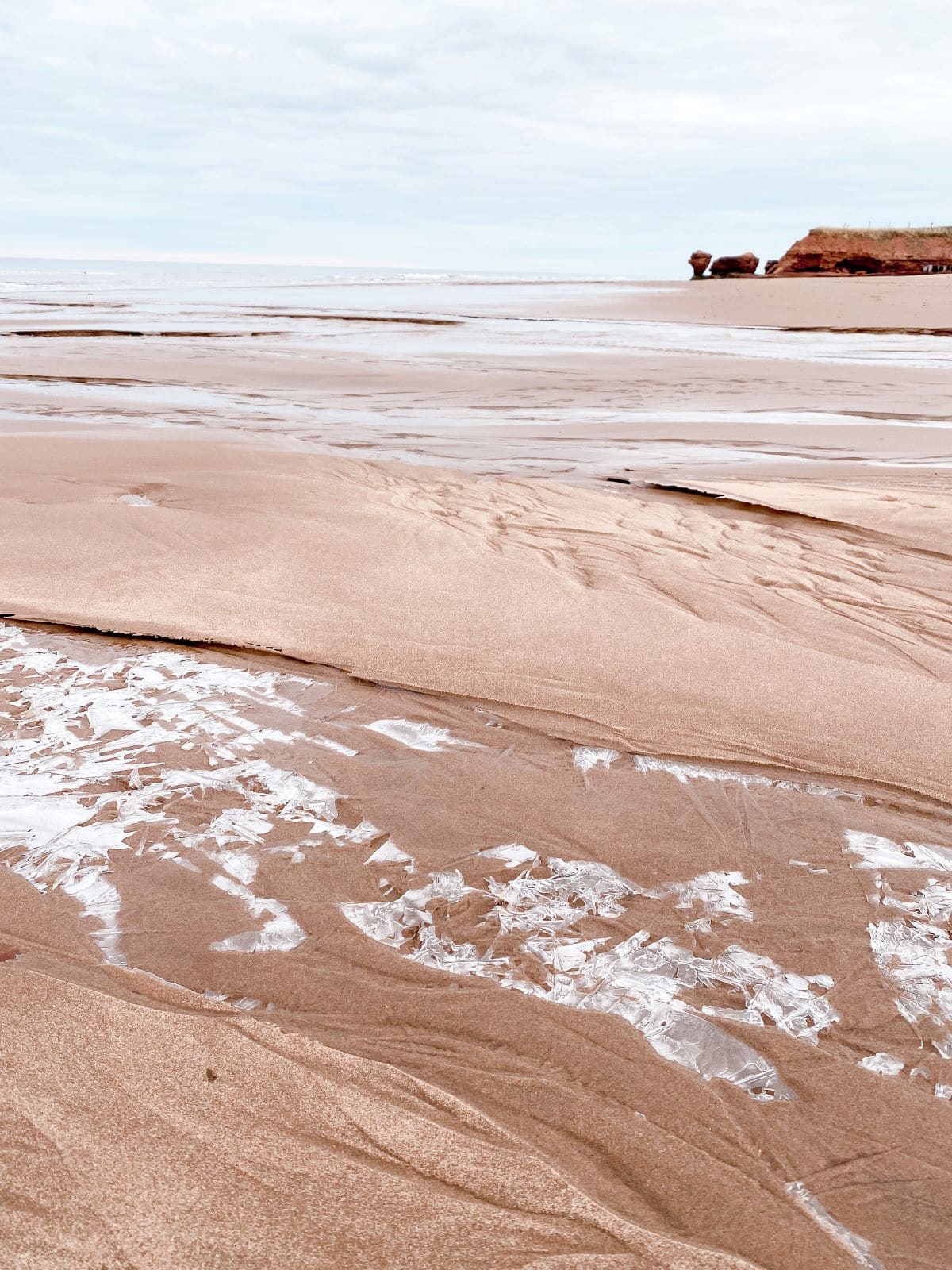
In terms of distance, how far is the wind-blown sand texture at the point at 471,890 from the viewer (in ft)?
4.52

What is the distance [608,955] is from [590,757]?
832 mm

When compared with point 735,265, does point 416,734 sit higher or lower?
lower

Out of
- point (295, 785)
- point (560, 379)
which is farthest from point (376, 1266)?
point (560, 379)

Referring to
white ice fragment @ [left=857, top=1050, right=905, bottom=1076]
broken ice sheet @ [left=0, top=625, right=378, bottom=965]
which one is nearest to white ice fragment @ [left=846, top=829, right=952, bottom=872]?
white ice fragment @ [left=857, top=1050, right=905, bottom=1076]

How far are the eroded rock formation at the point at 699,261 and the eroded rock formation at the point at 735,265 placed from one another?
127cm

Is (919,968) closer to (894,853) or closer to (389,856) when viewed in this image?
(894,853)

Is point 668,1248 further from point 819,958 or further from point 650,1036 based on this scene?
point 819,958

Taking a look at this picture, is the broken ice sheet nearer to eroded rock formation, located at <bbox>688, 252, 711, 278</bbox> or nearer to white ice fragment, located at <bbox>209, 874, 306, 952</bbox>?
white ice fragment, located at <bbox>209, 874, 306, 952</bbox>

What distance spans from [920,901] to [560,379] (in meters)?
10.1

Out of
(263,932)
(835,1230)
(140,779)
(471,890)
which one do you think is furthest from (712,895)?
(140,779)

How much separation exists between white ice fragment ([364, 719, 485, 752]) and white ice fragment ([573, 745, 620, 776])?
0.28 metres

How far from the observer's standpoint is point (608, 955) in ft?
6.33

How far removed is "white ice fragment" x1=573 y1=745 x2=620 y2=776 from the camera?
8.73ft

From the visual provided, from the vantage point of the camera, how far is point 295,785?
253cm
